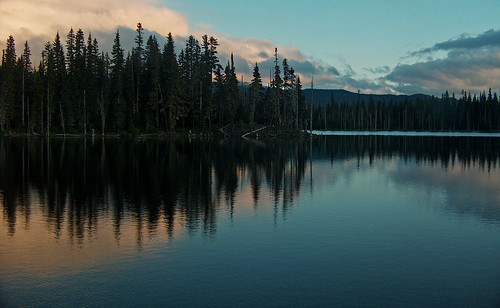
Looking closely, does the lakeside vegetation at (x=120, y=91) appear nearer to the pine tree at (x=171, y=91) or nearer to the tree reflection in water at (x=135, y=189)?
the pine tree at (x=171, y=91)

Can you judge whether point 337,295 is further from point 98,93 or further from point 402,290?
point 98,93

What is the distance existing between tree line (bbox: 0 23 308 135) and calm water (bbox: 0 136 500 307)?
238 feet

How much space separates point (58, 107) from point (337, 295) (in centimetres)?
10219

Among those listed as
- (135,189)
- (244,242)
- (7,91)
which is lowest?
(244,242)

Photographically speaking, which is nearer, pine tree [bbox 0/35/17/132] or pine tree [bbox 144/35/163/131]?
pine tree [bbox 0/35/17/132]

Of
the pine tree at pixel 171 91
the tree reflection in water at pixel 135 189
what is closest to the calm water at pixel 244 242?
the tree reflection in water at pixel 135 189

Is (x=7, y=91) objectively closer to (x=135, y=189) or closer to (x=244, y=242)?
(x=135, y=189)

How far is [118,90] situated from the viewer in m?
103

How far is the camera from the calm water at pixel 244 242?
35.8 ft

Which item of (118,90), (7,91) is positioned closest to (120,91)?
(118,90)

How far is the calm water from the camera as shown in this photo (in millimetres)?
10922

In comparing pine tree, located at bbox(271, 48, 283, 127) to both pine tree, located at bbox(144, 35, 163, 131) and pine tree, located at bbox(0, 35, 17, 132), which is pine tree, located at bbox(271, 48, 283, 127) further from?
pine tree, located at bbox(0, 35, 17, 132)

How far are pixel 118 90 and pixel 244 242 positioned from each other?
94.4 m

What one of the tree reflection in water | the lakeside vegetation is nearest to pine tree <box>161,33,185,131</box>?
the lakeside vegetation
